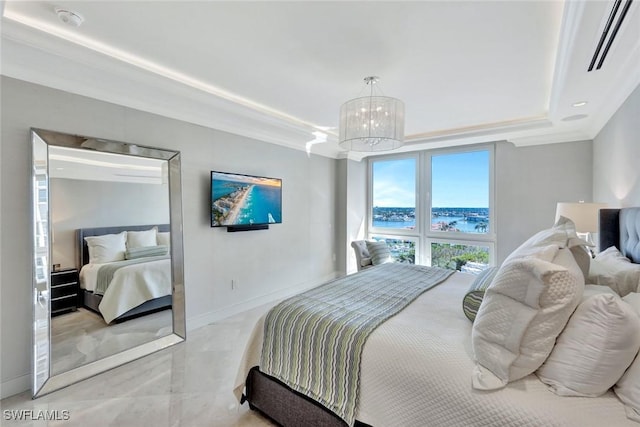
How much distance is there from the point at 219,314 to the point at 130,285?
105 centimetres

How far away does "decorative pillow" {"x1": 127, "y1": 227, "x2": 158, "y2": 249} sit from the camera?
8.81ft

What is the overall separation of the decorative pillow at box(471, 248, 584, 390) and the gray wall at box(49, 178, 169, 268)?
2889 mm

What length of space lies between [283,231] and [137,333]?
2123mm

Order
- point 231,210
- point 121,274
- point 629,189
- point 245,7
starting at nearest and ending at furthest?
point 245,7, point 629,189, point 121,274, point 231,210

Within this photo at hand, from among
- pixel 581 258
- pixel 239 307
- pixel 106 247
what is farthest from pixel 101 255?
pixel 581 258

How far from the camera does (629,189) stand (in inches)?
88.6

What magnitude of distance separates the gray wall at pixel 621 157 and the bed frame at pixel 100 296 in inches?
157

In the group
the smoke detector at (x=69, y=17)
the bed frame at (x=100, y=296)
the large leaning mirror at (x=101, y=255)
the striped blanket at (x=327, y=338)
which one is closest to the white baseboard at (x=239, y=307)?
the large leaning mirror at (x=101, y=255)

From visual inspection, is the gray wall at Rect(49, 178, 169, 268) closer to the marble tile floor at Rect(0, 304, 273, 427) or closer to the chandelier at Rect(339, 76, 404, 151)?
the marble tile floor at Rect(0, 304, 273, 427)

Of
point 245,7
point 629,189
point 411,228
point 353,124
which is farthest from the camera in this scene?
point 411,228

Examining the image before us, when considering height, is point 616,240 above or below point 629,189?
below

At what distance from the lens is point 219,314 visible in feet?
11.1

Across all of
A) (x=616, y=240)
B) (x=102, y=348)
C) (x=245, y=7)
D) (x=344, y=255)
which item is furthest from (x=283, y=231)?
(x=616, y=240)

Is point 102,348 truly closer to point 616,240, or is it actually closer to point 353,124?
point 353,124
